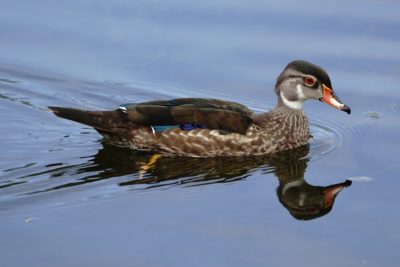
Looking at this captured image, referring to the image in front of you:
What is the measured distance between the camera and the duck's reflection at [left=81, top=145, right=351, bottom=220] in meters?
10.4

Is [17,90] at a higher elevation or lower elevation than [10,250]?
higher

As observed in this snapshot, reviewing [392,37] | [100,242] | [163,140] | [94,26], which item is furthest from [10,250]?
[392,37]

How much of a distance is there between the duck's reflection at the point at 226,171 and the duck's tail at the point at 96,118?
0.27 metres

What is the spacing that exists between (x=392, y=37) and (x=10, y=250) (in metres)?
8.19

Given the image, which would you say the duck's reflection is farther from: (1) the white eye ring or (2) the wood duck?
(1) the white eye ring

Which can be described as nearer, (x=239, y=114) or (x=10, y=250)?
(x=10, y=250)

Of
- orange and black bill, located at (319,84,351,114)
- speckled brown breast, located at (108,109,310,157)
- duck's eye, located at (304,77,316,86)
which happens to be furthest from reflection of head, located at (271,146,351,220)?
duck's eye, located at (304,77,316,86)

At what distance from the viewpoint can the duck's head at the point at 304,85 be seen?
12.5 metres

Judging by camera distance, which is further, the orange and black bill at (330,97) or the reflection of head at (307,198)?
the orange and black bill at (330,97)

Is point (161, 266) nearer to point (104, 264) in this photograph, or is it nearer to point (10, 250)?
point (104, 264)

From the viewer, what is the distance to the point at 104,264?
848 cm

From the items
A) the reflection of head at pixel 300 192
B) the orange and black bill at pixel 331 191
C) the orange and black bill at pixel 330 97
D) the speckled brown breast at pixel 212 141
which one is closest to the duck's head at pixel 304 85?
the orange and black bill at pixel 330 97

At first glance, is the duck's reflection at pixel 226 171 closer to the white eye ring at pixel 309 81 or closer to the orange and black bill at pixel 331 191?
the orange and black bill at pixel 331 191

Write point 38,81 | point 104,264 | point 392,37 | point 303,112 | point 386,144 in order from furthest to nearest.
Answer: point 392,37, point 38,81, point 303,112, point 386,144, point 104,264
